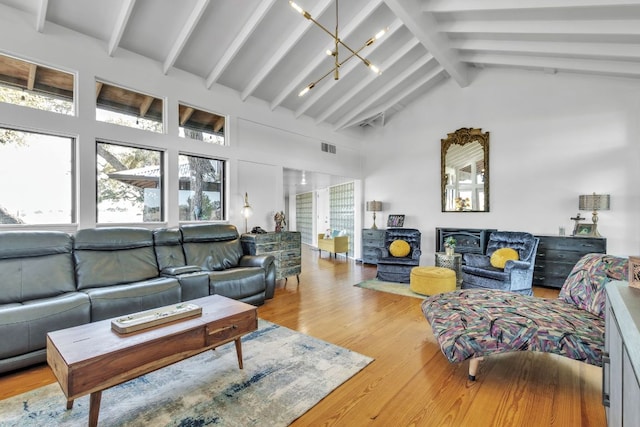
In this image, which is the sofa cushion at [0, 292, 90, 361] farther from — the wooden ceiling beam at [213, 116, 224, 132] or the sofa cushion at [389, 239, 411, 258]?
the sofa cushion at [389, 239, 411, 258]

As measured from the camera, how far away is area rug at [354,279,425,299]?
4535mm

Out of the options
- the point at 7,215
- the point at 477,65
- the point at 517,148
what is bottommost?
the point at 7,215

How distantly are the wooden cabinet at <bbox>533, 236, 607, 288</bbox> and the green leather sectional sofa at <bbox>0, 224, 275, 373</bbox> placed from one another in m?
4.45

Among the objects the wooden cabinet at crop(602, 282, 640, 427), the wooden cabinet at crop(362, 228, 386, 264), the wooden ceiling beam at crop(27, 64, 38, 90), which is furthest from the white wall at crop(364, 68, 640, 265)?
→ the wooden ceiling beam at crop(27, 64, 38, 90)

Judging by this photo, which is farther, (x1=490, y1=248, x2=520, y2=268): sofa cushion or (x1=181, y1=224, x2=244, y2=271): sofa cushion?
(x1=490, y1=248, x2=520, y2=268): sofa cushion

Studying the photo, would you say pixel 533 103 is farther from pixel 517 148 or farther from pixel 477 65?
pixel 477 65

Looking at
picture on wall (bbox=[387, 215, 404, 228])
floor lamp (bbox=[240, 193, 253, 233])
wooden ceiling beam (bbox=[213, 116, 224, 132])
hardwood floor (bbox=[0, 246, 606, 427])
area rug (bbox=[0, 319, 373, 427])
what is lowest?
hardwood floor (bbox=[0, 246, 606, 427])

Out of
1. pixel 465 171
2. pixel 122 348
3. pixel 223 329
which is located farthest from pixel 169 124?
pixel 465 171

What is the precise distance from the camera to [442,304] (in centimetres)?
273

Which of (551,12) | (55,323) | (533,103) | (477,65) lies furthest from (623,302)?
(477,65)

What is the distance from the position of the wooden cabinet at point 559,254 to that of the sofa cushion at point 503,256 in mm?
843

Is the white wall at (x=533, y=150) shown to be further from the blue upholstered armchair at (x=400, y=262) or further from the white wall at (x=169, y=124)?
the white wall at (x=169, y=124)

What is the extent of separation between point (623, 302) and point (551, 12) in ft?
13.3

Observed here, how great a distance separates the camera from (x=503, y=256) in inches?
175
